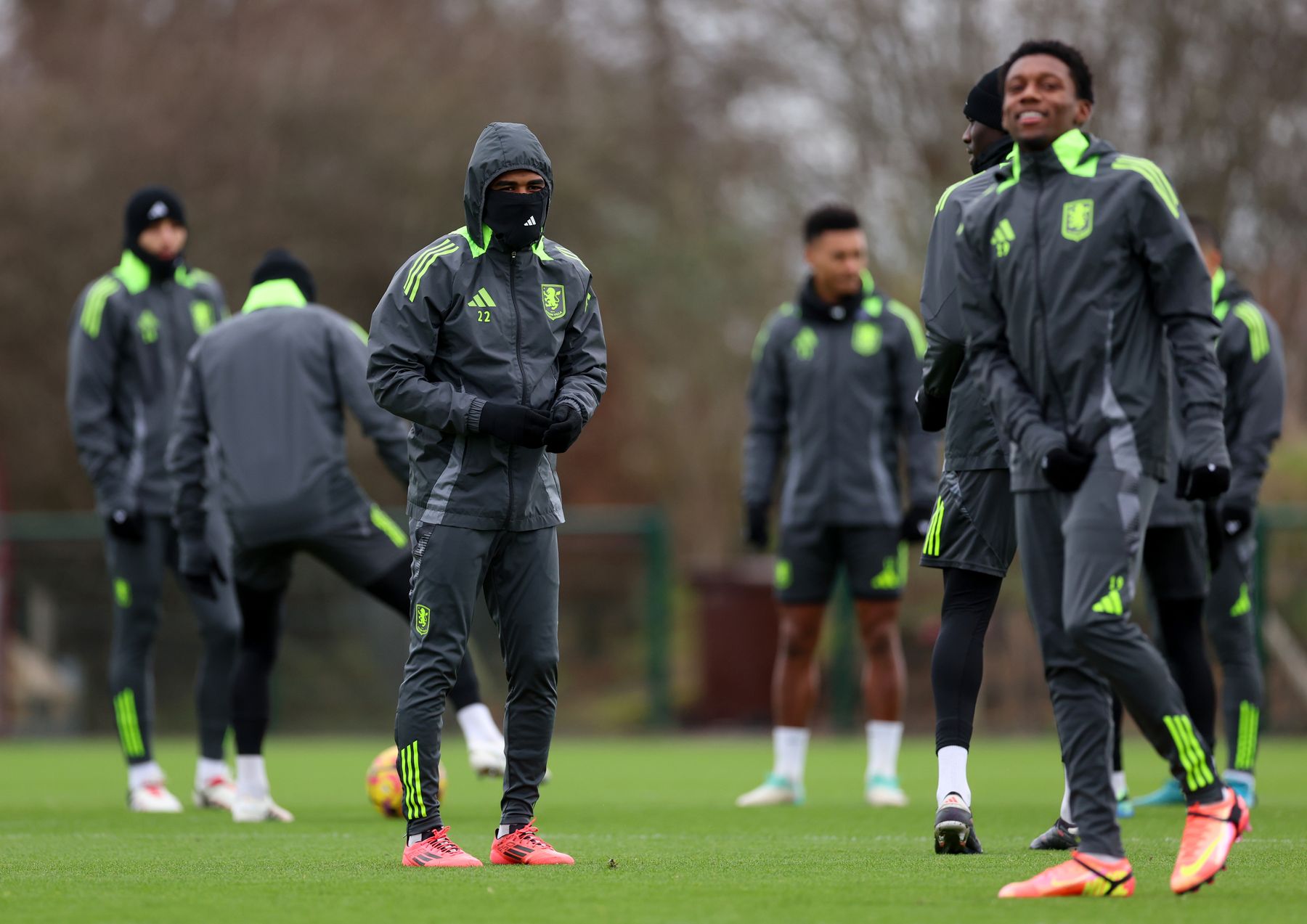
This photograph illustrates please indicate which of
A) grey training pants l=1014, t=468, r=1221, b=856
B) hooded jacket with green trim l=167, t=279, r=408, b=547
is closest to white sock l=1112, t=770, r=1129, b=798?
grey training pants l=1014, t=468, r=1221, b=856

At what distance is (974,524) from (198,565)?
357 centimetres

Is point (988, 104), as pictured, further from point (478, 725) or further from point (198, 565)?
point (198, 565)

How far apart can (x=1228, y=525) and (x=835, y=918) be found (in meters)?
4.22

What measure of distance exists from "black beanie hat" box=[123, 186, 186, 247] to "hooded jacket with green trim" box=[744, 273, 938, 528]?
2847 millimetres

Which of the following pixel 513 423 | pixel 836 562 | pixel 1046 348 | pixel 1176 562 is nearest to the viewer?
pixel 1046 348

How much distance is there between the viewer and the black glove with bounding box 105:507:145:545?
8836mm

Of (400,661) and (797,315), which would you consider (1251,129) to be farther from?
(797,315)

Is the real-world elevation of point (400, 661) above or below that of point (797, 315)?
below

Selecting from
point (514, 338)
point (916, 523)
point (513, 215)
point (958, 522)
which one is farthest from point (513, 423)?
point (916, 523)

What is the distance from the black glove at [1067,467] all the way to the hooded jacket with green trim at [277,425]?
3.60 metres

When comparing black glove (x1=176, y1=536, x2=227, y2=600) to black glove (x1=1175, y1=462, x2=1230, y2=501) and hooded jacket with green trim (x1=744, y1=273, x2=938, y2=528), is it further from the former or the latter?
black glove (x1=1175, y1=462, x2=1230, y2=501)

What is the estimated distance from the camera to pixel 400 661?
671 inches

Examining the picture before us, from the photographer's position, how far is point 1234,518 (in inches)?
329

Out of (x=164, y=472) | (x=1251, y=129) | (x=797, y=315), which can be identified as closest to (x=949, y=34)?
(x=1251, y=129)
